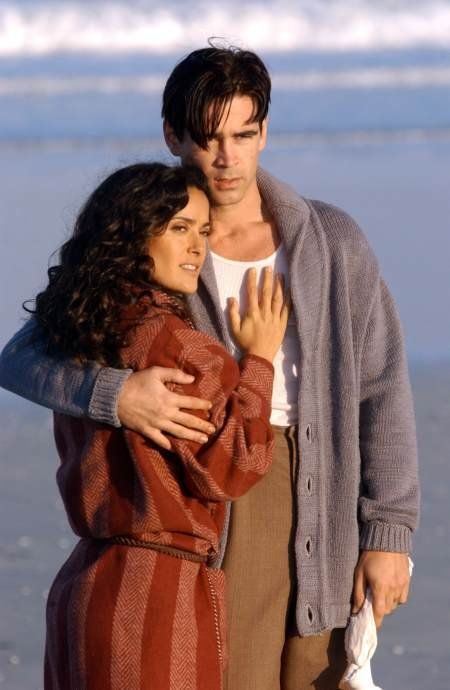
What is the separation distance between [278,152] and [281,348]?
1130 cm

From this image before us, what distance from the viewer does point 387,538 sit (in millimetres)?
3223

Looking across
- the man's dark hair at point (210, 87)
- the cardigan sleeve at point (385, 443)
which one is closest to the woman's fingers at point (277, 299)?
the cardigan sleeve at point (385, 443)

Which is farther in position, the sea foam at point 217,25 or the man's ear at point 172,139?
the sea foam at point 217,25

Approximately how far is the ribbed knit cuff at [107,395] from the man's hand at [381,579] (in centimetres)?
64

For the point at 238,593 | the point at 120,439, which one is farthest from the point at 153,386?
the point at 238,593

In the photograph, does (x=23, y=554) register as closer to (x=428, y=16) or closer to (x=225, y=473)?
(x=225, y=473)

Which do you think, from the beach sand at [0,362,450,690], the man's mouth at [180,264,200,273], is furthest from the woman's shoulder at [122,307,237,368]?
the beach sand at [0,362,450,690]

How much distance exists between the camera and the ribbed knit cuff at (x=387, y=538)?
3.22m

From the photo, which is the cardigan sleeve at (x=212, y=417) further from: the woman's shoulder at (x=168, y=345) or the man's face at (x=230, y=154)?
the man's face at (x=230, y=154)

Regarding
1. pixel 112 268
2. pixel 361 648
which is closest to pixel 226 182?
pixel 112 268

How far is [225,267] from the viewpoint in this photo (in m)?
3.24

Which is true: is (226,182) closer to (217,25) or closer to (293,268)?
(293,268)

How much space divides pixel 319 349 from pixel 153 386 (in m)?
0.46

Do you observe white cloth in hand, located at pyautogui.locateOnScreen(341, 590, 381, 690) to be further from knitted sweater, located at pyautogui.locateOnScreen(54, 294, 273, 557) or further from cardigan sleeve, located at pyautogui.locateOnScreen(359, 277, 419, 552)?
knitted sweater, located at pyautogui.locateOnScreen(54, 294, 273, 557)
